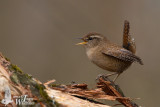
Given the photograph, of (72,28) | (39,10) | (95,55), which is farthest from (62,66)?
(95,55)

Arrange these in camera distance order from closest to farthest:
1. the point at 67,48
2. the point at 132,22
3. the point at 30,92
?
1. the point at 30,92
2. the point at 67,48
3. the point at 132,22

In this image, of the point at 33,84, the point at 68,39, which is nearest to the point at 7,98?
the point at 33,84

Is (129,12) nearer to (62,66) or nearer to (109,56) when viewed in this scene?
(62,66)

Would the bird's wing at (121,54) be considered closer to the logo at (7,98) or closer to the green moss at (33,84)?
the green moss at (33,84)

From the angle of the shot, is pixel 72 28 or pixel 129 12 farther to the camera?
pixel 129 12

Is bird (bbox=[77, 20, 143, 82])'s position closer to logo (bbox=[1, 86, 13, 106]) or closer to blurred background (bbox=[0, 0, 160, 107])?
blurred background (bbox=[0, 0, 160, 107])

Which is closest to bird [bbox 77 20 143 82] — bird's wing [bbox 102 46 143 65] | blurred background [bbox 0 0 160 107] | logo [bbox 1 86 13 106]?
bird's wing [bbox 102 46 143 65]
